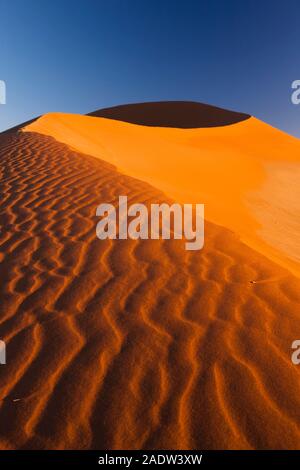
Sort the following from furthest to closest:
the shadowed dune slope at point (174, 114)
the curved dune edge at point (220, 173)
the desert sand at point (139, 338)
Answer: the shadowed dune slope at point (174, 114), the curved dune edge at point (220, 173), the desert sand at point (139, 338)

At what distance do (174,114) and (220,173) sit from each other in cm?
3102

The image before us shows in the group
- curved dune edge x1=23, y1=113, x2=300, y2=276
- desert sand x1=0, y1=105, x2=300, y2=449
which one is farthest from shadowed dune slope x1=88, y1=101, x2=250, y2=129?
desert sand x1=0, y1=105, x2=300, y2=449

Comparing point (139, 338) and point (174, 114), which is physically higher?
point (174, 114)

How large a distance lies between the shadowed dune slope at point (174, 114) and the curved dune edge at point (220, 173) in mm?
7196

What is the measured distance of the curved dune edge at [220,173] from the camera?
688 cm

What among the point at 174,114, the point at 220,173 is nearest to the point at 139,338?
the point at 220,173

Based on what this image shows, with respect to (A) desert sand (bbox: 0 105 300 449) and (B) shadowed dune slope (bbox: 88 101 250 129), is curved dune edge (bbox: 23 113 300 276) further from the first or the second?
(B) shadowed dune slope (bbox: 88 101 250 129)

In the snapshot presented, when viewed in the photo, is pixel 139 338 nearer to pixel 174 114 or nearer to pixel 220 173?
pixel 220 173

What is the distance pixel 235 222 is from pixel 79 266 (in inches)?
151

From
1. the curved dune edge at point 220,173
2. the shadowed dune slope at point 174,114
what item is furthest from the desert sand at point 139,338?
the shadowed dune slope at point 174,114

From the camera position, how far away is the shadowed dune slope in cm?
3772

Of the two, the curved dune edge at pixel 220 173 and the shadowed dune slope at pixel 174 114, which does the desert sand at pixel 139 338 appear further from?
the shadowed dune slope at pixel 174 114

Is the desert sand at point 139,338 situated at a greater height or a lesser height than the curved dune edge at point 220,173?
lesser

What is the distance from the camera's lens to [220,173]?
14.2 metres
